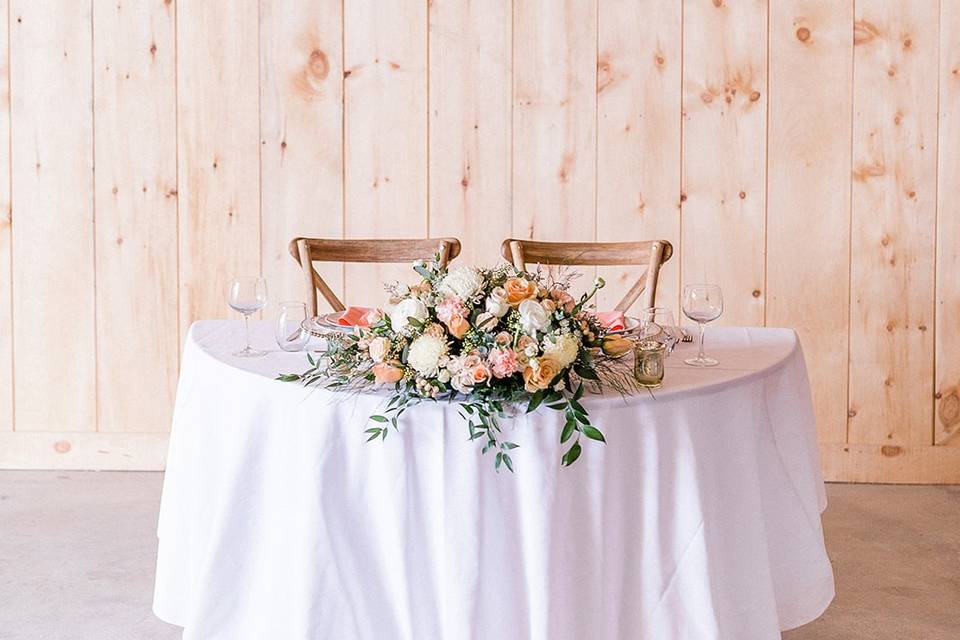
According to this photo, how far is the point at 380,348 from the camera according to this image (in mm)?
1588

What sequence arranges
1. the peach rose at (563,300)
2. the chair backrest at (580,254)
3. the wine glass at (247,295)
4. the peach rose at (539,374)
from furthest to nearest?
the chair backrest at (580,254)
the wine glass at (247,295)
the peach rose at (563,300)
the peach rose at (539,374)

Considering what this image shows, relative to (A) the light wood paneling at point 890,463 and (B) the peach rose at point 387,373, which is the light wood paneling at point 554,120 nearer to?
(A) the light wood paneling at point 890,463

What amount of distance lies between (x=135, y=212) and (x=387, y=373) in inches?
90.5

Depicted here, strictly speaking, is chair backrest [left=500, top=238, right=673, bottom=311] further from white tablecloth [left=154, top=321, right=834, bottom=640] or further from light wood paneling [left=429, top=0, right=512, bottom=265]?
white tablecloth [left=154, top=321, right=834, bottom=640]

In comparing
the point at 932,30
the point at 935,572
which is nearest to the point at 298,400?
the point at 935,572

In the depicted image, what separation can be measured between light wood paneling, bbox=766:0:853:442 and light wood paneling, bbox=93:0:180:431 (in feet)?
6.87

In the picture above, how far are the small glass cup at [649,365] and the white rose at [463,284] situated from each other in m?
0.31

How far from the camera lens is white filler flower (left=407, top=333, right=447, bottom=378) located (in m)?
1.55

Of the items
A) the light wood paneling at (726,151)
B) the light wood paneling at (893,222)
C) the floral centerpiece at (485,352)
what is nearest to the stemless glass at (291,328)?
the floral centerpiece at (485,352)

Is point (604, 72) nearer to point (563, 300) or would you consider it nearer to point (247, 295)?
point (247, 295)

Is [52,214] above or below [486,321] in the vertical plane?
above

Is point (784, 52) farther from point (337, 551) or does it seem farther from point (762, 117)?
point (337, 551)

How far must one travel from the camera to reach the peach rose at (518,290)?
1600 millimetres

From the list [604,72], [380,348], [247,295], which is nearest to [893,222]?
[604,72]
